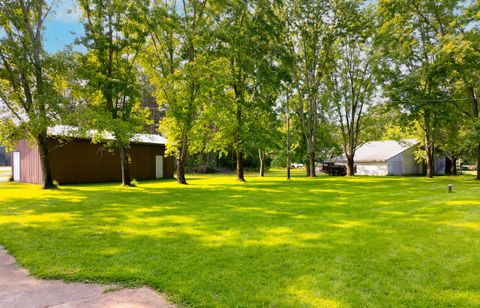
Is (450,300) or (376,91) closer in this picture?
(450,300)

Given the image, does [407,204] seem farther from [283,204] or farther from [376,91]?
[376,91]

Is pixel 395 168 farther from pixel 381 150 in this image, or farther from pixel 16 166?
pixel 16 166

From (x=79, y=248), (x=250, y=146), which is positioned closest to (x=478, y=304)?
(x=79, y=248)

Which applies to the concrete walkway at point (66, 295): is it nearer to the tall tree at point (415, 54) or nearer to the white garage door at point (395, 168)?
the tall tree at point (415, 54)

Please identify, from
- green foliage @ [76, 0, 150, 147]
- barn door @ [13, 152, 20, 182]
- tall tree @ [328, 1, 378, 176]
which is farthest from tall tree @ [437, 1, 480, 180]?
barn door @ [13, 152, 20, 182]

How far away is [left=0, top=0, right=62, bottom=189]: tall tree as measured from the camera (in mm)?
13836

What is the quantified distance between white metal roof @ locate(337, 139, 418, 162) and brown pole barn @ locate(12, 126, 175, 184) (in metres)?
27.0

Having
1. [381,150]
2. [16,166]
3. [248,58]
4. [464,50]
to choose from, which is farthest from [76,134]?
[381,150]

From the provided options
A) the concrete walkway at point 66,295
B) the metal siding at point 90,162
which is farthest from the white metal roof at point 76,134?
the concrete walkway at point 66,295

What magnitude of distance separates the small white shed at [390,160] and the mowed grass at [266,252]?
98.7 feet

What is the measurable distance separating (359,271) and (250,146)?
1736 cm

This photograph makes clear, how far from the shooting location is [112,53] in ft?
57.5

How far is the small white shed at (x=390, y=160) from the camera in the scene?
38.2 meters

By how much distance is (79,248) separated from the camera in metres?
5.80
